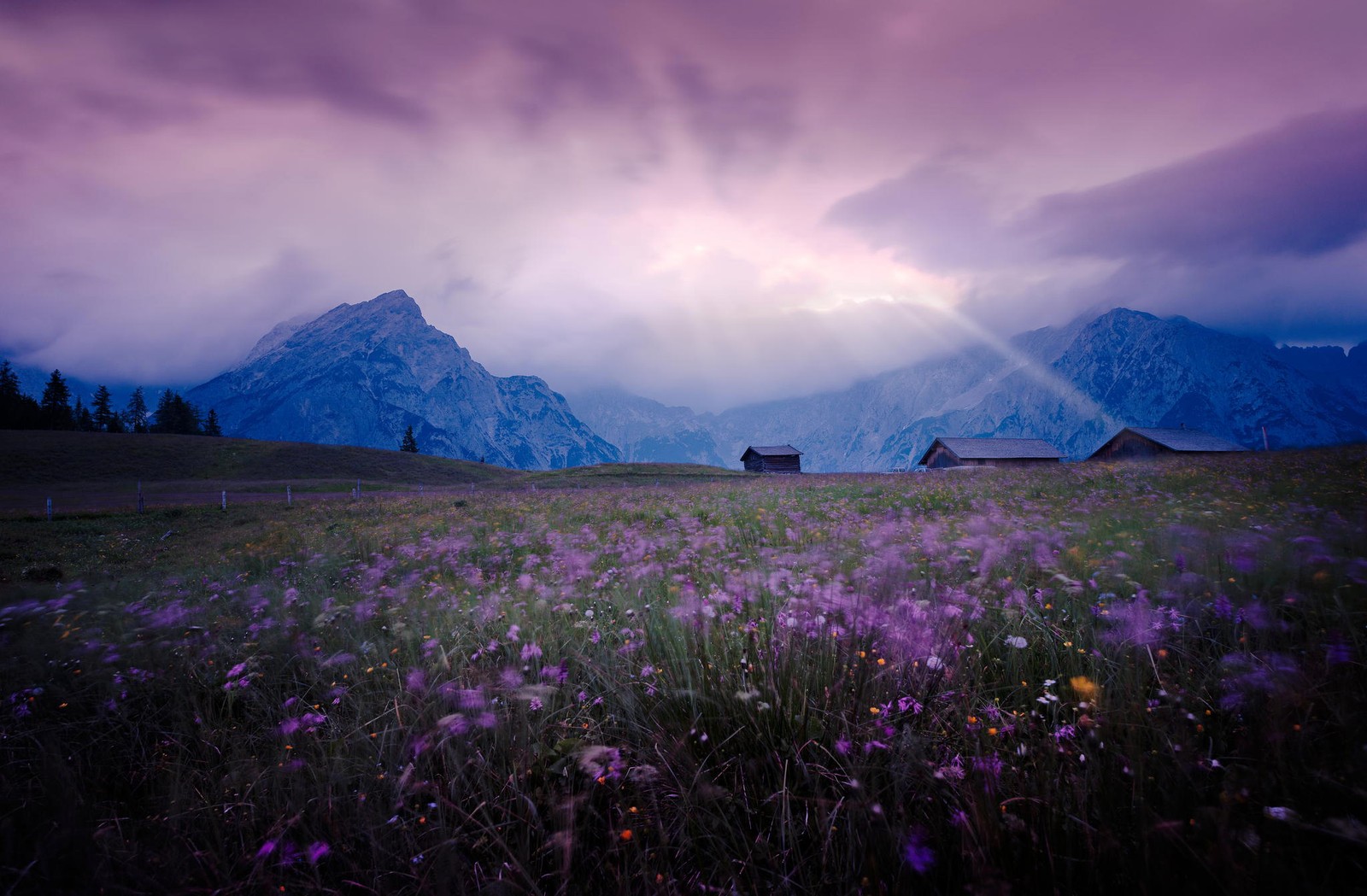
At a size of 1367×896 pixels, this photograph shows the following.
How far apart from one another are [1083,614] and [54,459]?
287ft

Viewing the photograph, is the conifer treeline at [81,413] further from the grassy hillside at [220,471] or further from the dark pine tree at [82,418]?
the grassy hillside at [220,471]

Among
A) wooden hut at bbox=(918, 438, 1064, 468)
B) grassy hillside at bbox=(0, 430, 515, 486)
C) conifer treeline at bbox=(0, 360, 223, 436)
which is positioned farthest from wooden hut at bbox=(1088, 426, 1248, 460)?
conifer treeline at bbox=(0, 360, 223, 436)

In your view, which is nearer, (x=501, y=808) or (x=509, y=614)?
(x=501, y=808)

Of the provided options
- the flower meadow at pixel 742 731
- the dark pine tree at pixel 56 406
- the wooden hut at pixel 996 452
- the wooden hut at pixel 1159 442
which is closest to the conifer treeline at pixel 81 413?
the dark pine tree at pixel 56 406

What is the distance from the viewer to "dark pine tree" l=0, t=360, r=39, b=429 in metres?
76.4

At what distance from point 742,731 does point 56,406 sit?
13356 cm

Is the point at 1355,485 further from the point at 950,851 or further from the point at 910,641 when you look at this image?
the point at 950,851

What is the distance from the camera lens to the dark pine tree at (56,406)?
81688 mm

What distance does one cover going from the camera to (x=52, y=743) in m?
2.57

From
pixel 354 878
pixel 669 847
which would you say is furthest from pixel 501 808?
pixel 669 847

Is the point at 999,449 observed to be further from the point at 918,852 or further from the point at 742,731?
the point at 918,852

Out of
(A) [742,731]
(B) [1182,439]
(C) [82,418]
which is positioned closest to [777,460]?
(B) [1182,439]

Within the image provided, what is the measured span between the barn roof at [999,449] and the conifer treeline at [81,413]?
393 ft

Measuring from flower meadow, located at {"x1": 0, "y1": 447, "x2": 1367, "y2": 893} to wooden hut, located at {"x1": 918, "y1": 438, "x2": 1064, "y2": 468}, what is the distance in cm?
5501
